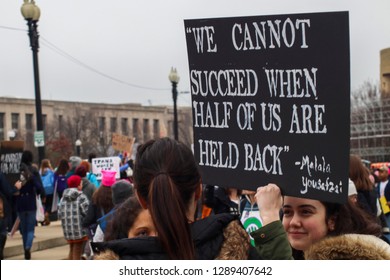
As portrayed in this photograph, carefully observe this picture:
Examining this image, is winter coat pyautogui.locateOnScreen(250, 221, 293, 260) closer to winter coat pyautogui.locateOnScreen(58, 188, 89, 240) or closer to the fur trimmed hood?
the fur trimmed hood

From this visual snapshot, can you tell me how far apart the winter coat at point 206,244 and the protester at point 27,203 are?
30.4 feet

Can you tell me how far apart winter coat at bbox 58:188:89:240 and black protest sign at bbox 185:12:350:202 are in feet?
22.6

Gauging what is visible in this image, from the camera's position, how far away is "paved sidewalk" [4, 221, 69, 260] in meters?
12.5

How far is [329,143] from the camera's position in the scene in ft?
10.2

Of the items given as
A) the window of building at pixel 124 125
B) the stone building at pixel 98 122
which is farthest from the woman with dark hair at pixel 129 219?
the window of building at pixel 124 125

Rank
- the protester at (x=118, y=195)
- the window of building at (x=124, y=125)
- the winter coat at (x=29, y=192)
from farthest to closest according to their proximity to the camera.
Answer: the window of building at (x=124, y=125)
the winter coat at (x=29, y=192)
the protester at (x=118, y=195)

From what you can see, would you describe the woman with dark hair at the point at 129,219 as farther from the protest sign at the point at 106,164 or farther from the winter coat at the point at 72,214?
the protest sign at the point at 106,164

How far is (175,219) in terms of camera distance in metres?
2.69

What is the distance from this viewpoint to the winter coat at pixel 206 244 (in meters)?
2.69

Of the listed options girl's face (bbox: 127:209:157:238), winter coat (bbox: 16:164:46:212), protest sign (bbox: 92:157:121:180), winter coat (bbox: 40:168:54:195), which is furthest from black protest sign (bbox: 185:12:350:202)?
winter coat (bbox: 40:168:54:195)

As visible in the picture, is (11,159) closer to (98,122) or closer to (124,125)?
(124,125)

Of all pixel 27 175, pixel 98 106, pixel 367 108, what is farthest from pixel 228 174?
pixel 367 108

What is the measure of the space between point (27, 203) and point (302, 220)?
8866mm
